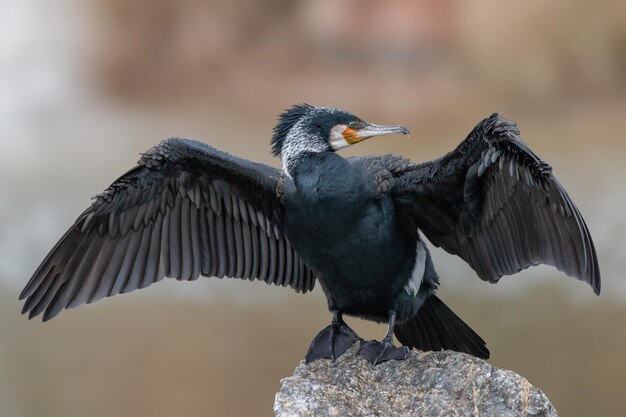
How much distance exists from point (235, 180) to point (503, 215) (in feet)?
5.53

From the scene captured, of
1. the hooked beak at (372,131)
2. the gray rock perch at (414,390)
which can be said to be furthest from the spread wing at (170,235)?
the gray rock perch at (414,390)

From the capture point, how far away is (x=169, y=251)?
629cm

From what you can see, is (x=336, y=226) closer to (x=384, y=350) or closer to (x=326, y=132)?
(x=326, y=132)

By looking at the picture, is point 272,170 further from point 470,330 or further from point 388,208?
point 470,330

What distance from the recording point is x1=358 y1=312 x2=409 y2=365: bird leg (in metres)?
5.37

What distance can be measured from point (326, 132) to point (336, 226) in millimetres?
557

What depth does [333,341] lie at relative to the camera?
18.3ft

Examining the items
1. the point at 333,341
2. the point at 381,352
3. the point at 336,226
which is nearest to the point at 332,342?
the point at 333,341

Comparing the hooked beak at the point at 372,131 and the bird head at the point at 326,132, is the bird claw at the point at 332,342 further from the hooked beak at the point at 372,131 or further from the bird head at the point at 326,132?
the hooked beak at the point at 372,131

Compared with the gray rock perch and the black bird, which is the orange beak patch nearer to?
the black bird

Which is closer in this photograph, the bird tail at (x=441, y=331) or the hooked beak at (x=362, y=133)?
the hooked beak at (x=362, y=133)

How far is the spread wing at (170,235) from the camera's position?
6027 millimetres

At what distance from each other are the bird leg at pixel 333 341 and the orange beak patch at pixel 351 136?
3.32 ft

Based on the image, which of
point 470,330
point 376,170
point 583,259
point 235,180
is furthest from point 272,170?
point 583,259
